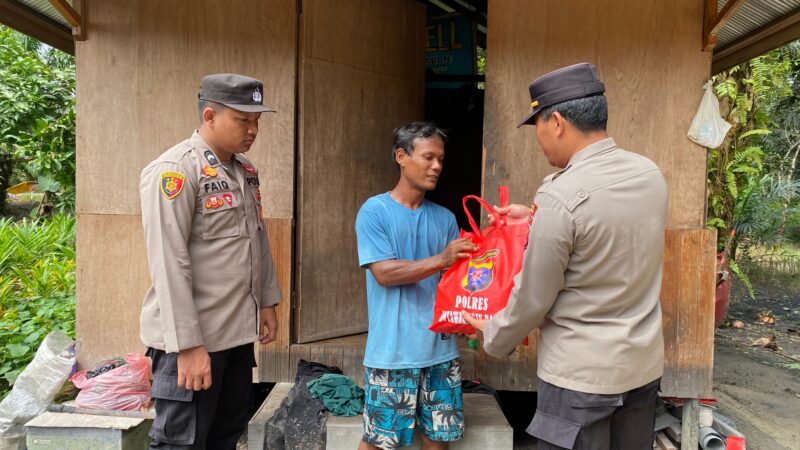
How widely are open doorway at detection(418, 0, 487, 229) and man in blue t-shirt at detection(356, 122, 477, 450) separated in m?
3.11

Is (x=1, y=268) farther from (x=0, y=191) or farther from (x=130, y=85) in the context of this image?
(x=0, y=191)

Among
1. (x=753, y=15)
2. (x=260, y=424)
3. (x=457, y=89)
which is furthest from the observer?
(x=457, y=89)

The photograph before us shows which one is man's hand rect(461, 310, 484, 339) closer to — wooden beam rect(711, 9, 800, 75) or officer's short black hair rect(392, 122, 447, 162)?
officer's short black hair rect(392, 122, 447, 162)

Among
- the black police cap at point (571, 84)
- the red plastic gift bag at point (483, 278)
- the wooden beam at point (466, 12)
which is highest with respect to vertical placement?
the wooden beam at point (466, 12)

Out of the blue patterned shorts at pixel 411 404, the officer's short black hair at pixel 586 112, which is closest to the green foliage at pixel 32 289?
the blue patterned shorts at pixel 411 404

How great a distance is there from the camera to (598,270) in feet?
5.81

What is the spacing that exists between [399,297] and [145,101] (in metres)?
2.32

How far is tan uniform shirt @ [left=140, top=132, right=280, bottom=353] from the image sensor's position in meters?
2.12

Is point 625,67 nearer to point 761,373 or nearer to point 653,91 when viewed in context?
point 653,91

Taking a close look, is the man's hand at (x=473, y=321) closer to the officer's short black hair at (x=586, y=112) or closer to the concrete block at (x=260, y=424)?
the officer's short black hair at (x=586, y=112)

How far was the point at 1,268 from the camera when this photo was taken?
7.02 m

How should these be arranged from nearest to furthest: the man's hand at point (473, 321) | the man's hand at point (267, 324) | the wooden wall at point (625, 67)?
the man's hand at point (473, 321)
the man's hand at point (267, 324)
the wooden wall at point (625, 67)

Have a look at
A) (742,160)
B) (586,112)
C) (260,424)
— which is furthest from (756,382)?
(586,112)

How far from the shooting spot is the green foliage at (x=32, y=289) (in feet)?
14.9
